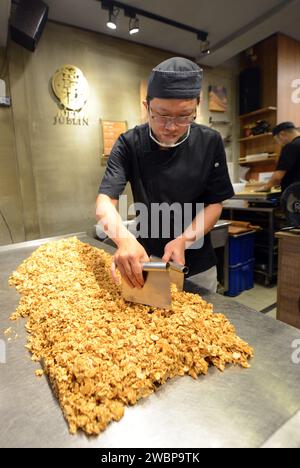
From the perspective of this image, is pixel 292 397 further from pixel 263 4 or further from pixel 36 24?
pixel 263 4

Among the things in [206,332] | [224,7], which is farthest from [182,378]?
[224,7]

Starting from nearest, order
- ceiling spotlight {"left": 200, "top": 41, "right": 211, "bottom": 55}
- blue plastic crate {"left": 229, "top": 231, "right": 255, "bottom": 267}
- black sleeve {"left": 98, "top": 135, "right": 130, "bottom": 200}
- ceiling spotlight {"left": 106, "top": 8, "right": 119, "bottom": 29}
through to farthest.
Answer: black sleeve {"left": 98, "top": 135, "right": 130, "bottom": 200} → ceiling spotlight {"left": 106, "top": 8, "right": 119, "bottom": 29} → blue plastic crate {"left": 229, "top": 231, "right": 255, "bottom": 267} → ceiling spotlight {"left": 200, "top": 41, "right": 211, "bottom": 55}

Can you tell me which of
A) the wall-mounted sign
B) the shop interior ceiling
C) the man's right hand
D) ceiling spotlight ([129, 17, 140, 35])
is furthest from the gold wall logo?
the man's right hand

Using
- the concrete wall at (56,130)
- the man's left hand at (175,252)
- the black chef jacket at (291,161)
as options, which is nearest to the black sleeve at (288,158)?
the black chef jacket at (291,161)

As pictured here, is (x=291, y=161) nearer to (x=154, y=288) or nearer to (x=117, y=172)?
(x=117, y=172)

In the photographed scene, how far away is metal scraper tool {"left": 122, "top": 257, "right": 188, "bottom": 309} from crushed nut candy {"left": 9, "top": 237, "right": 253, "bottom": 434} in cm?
2

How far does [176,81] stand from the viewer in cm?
103

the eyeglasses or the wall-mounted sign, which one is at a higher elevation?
the wall-mounted sign

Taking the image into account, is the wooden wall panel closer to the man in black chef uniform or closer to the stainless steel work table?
the man in black chef uniform

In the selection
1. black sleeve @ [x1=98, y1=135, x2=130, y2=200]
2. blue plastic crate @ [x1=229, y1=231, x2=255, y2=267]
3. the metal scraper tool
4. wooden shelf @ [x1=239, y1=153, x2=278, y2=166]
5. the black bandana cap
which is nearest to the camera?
the metal scraper tool

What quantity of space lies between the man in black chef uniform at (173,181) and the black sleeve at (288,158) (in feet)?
7.18

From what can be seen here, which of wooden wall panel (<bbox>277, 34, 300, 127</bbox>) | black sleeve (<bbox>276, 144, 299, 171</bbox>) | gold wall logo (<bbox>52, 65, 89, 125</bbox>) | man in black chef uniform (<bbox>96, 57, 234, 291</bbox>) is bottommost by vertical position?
man in black chef uniform (<bbox>96, 57, 234, 291</bbox>)

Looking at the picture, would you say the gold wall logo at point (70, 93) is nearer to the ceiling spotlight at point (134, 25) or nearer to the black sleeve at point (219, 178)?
the ceiling spotlight at point (134, 25)

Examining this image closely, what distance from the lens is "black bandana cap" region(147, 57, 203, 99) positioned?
3.37 ft
